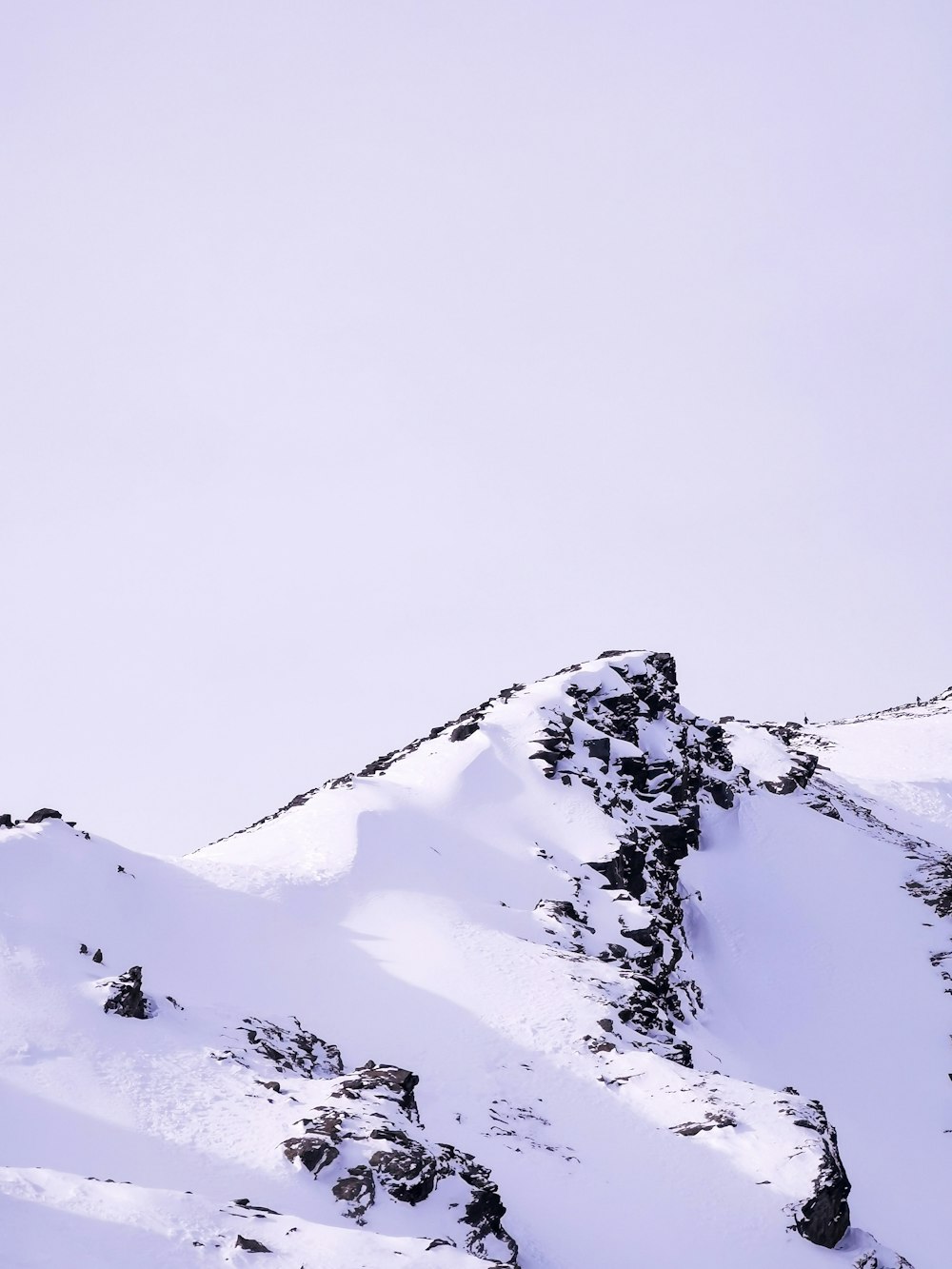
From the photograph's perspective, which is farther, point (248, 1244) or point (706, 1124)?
point (706, 1124)

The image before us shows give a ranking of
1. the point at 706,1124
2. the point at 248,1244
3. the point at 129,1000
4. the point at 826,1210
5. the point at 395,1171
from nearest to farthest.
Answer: the point at 248,1244 → the point at 395,1171 → the point at 826,1210 → the point at 129,1000 → the point at 706,1124

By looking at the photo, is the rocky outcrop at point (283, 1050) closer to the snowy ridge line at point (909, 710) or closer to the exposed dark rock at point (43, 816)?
the exposed dark rock at point (43, 816)

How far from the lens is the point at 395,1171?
2128 centimetres

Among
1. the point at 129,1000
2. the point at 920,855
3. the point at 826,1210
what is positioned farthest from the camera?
the point at 920,855

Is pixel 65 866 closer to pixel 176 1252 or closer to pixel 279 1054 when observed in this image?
pixel 279 1054

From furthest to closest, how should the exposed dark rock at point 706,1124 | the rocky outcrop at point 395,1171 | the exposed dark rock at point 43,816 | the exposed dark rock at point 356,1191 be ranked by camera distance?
the exposed dark rock at point 43,816 < the exposed dark rock at point 706,1124 < the rocky outcrop at point 395,1171 < the exposed dark rock at point 356,1191

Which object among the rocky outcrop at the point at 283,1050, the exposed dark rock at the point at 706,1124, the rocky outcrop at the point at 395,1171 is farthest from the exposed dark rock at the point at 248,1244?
the exposed dark rock at the point at 706,1124

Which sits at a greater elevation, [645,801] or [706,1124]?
[645,801]

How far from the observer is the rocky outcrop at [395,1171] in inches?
819

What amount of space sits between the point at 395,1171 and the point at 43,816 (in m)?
20.3

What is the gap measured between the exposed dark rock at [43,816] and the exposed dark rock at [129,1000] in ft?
35.1

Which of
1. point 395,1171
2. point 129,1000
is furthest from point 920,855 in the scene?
point 129,1000

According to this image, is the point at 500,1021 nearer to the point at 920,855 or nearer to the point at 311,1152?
the point at 311,1152

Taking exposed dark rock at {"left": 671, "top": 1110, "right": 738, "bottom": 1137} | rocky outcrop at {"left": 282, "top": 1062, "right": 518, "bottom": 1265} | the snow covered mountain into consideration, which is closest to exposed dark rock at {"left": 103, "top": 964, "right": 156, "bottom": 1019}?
the snow covered mountain
